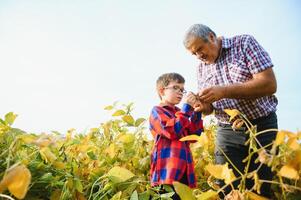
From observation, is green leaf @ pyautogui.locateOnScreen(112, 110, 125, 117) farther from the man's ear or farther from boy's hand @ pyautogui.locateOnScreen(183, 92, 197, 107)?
the man's ear

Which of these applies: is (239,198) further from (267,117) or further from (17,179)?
(267,117)

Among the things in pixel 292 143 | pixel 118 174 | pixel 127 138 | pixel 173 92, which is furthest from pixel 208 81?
pixel 292 143

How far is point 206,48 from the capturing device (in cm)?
198

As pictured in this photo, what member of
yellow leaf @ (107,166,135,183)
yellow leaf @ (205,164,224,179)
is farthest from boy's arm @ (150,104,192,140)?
yellow leaf @ (205,164,224,179)

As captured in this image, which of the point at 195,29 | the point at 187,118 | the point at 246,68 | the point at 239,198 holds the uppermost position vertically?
the point at 195,29

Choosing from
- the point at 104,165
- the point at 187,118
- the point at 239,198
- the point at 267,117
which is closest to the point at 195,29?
the point at 187,118

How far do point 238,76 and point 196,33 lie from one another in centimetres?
31

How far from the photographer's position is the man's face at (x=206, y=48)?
195 centimetres

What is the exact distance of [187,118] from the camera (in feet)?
6.24

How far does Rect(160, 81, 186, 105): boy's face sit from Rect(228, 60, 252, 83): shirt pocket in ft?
0.96

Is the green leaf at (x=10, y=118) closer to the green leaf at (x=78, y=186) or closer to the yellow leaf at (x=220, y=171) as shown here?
the green leaf at (x=78, y=186)

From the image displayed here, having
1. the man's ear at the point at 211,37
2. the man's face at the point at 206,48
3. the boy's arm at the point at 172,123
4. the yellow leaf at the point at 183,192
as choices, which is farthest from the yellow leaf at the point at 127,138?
the yellow leaf at the point at 183,192

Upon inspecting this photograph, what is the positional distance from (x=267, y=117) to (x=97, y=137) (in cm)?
103

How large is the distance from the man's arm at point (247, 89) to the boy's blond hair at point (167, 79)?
0.45 meters
